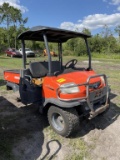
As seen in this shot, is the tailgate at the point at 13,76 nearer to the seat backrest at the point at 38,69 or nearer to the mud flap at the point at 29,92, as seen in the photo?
the mud flap at the point at 29,92

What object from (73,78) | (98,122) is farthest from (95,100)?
(98,122)

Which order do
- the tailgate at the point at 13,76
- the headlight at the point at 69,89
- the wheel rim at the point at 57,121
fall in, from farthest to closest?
1. the tailgate at the point at 13,76
2. the wheel rim at the point at 57,121
3. the headlight at the point at 69,89


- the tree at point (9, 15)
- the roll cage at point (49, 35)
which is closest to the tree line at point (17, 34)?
the tree at point (9, 15)

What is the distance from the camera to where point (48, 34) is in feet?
13.9

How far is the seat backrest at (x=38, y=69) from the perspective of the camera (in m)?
4.44

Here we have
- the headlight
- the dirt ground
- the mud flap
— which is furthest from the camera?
the mud flap

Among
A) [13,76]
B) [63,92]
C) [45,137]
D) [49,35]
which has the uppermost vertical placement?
[49,35]

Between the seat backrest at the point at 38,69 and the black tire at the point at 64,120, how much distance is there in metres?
1.09

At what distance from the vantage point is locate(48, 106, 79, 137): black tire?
342 centimetres

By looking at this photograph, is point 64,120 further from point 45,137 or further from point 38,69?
point 38,69

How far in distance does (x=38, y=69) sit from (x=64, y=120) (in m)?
1.53

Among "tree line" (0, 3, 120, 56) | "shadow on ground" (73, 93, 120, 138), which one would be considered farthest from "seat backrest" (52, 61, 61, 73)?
"tree line" (0, 3, 120, 56)

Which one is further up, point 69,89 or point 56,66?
point 56,66

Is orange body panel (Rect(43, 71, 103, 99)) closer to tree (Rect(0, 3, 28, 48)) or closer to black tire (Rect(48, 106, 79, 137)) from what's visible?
black tire (Rect(48, 106, 79, 137))
